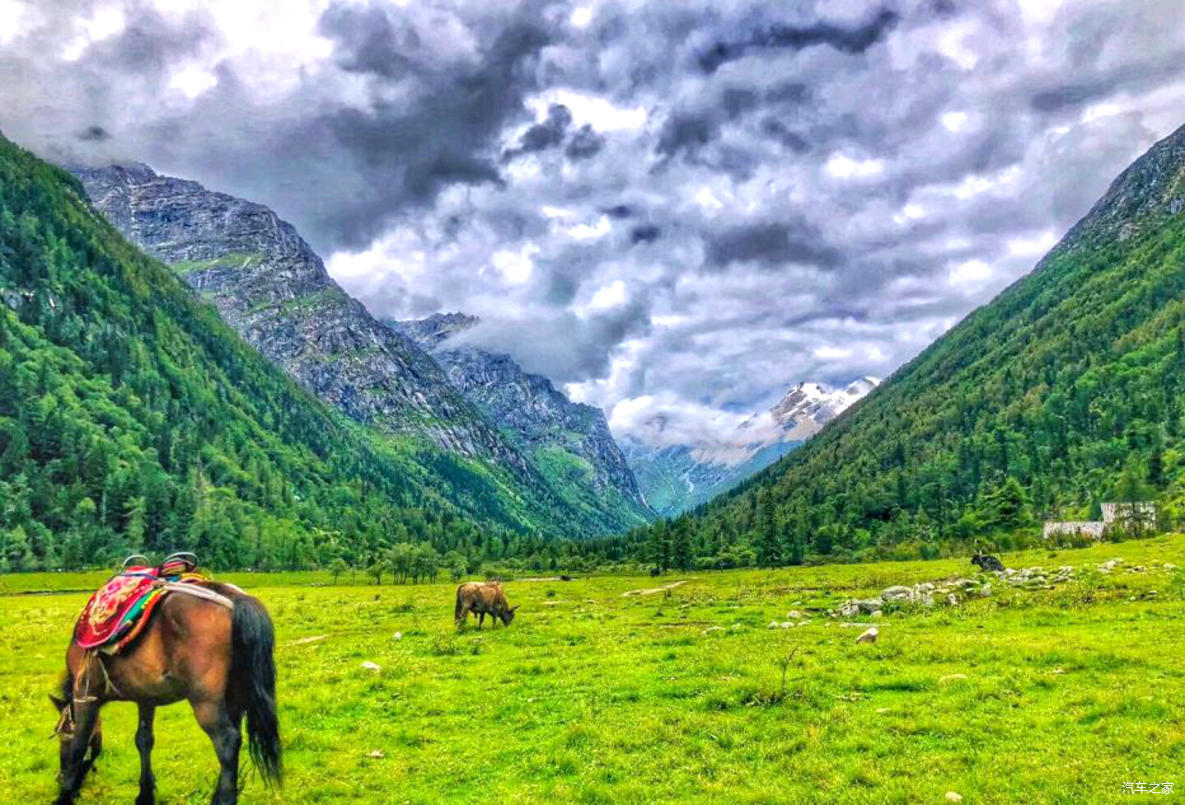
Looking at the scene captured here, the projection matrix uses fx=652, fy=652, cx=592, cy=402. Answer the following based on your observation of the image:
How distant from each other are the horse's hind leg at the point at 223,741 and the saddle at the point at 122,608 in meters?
2.04

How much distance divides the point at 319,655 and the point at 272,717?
22.7 m

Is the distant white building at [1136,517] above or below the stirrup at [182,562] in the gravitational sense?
below

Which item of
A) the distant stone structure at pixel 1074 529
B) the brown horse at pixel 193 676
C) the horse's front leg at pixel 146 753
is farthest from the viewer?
the distant stone structure at pixel 1074 529

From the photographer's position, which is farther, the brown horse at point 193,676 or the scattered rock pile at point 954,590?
the scattered rock pile at point 954,590

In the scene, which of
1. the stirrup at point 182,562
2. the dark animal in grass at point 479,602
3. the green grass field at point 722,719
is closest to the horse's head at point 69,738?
the green grass field at point 722,719

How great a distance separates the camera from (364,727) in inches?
788

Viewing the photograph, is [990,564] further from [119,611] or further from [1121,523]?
[1121,523]

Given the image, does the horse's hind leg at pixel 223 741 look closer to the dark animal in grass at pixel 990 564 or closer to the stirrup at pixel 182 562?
the stirrup at pixel 182 562

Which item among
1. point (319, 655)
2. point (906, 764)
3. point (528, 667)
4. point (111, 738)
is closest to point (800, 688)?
point (906, 764)

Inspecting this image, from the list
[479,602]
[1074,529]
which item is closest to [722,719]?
[479,602]

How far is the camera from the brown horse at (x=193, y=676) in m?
13.3

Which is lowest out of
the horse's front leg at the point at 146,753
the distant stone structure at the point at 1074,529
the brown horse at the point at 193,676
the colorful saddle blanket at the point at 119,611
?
the distant stone structure at the point at 1074,529

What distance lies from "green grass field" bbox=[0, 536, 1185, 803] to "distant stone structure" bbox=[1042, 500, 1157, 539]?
9727 cm

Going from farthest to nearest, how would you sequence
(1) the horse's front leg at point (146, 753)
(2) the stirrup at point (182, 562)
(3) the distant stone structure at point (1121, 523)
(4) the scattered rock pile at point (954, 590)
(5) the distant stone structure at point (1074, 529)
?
(5) the distant stone structure at point (1074, 529), (3) the distant stone structure at point (1121, 523), (4) the scattered rock pile at point (954, 590), (2) the stirrup at point (182, 562), (1) the horse's front leg at point (146, 753)
